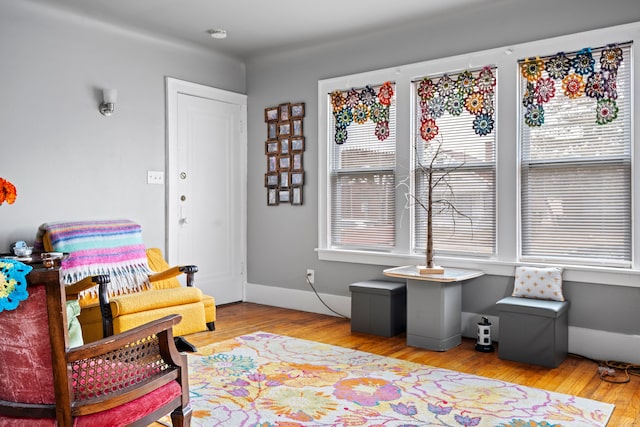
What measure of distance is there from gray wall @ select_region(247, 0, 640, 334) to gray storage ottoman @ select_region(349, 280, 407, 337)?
16.3 inches

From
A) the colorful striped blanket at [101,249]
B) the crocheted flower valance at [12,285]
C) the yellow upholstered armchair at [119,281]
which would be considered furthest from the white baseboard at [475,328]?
A: the crocheted flower valance at [12,285]

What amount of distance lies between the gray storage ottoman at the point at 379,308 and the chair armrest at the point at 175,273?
1.31m

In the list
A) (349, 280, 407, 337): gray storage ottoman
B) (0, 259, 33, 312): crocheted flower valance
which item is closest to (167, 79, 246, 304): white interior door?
(349, 280, 407, 337): gray storage ottoman

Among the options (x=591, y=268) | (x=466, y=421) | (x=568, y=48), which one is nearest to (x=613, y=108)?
(x=568, y=48)

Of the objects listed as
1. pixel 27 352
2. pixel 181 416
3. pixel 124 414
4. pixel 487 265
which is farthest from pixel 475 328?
pixel 27 352

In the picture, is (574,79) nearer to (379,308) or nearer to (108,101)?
(379,308)

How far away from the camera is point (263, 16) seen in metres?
4.38

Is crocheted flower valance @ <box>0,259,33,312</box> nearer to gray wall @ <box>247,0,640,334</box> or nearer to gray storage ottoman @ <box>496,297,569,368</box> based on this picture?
gray storage ottoman @ <box>496,297,569,368</box>

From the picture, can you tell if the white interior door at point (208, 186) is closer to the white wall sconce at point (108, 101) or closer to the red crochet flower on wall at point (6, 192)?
the white wall sconce at point (108, 101)

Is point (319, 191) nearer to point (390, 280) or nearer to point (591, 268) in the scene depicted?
point (390, 280)

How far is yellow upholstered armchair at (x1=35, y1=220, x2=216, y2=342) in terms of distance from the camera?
3775 mm

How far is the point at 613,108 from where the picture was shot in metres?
3.58

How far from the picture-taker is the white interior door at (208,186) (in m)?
5.06

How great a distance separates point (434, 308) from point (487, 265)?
590 mm
